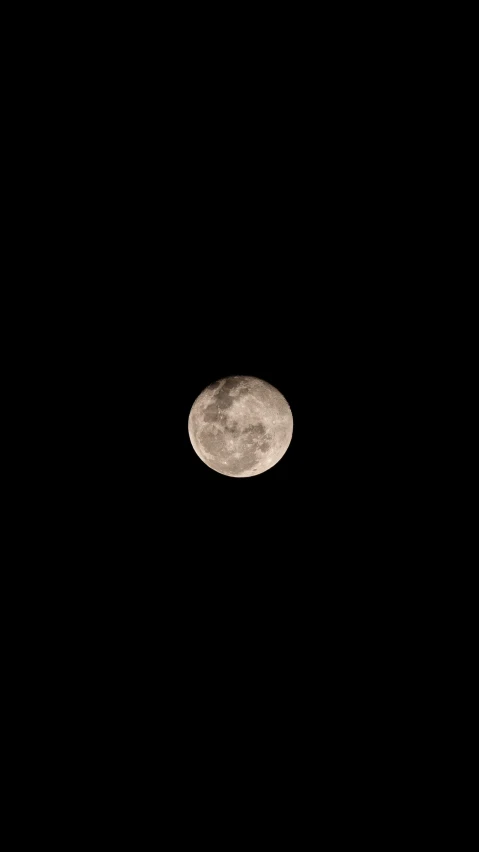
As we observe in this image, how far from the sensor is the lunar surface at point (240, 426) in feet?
11.4

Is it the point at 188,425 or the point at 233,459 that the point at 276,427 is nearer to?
the point at 233,459

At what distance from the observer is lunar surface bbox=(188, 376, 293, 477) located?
11.4ft

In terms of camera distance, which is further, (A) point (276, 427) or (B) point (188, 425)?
(B) point (188, 425)

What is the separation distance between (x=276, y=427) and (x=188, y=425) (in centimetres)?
85

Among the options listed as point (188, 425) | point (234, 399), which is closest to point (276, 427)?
point (234, 399)

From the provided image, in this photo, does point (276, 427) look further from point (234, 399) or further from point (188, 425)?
point (188, 425)

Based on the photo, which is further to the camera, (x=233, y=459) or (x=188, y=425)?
(x=188, y=425)

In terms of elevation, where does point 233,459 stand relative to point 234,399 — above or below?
below

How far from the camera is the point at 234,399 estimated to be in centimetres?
350

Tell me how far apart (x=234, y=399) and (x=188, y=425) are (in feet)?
2.06

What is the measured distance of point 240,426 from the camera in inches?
136

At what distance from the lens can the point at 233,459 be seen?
353 cm

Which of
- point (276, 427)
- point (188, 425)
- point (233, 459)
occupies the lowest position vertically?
point (233, 459)
